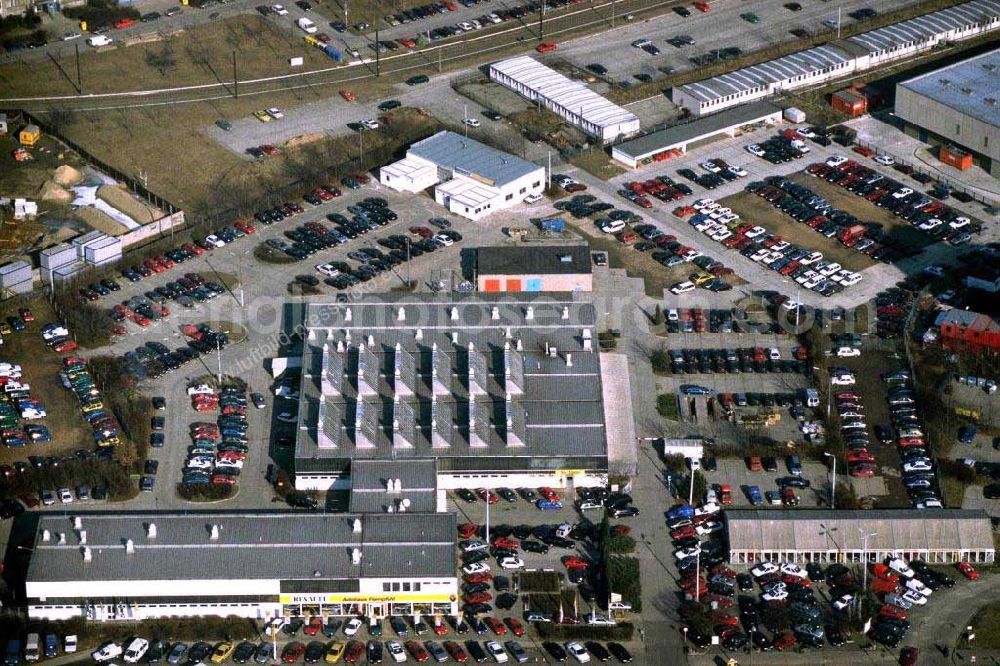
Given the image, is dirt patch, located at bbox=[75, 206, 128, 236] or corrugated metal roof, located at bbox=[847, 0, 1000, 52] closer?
dirt patch, located at bbox=[75, 206, 128, 236]

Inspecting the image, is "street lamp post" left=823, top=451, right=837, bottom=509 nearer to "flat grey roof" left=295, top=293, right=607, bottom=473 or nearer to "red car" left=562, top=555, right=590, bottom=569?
"flat grey roof" left=295, top=293, right=607, bottom=473

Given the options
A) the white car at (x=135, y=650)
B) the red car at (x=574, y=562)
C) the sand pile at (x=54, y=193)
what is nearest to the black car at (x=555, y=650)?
the red car at (x=574, y=562)

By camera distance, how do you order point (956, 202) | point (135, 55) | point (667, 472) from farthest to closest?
point (135, 55) → point (956, 202) → point (667, 472)

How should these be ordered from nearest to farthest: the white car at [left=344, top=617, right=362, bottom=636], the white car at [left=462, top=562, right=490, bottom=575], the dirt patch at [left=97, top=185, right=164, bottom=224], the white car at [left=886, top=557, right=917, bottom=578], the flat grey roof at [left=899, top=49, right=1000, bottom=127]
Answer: the white car at [left=344, top=617, right=362, bottom=636] → the white car at [left=462, top=562, right=490, bottom=575] → the white car at [left=886, top=557, right=917, bottom=578] → the dirt patch at [left=97, top=185, right=164, bottom=224] → the flat grey roof at [left=899, top=49, right=1000, bottom=127]

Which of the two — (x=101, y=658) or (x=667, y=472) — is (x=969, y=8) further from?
(x=101, y=658)

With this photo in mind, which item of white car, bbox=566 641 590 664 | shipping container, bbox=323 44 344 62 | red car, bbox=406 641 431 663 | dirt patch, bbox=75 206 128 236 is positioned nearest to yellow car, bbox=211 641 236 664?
red car, bbox=406 641 431 663

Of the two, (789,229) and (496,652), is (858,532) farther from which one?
(789,229)

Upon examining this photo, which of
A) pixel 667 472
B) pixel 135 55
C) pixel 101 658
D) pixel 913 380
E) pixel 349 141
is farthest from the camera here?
pixel 135 55

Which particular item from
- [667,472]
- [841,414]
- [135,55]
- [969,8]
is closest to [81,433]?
[667,472]
